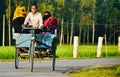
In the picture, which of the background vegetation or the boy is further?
the background vegetation

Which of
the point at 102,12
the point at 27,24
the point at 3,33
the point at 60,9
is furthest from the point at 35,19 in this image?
the point at 102,12

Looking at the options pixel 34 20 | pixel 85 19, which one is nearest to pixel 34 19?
pixel 34 20

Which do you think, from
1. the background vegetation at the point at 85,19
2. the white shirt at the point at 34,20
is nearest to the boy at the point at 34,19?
the white shirt at the point at 34,20

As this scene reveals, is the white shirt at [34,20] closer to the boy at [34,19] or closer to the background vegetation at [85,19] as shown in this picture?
the boy at [34,19]

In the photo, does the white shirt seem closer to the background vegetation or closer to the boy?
the boy

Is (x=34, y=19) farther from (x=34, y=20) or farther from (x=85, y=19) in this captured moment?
(x=85, y=19)

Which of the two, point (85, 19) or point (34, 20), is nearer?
point (34, 20)

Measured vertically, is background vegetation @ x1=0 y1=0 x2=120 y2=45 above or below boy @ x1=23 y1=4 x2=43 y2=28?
below

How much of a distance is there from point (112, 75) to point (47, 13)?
12.5ft

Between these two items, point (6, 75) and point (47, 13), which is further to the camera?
point (47, 13)

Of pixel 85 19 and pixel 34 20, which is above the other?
pixel 34 20

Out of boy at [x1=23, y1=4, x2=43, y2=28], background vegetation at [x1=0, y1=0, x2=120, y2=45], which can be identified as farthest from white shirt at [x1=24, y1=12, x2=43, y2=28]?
background vegetation at [x1=0, y1=0, x2=120, y2=45]

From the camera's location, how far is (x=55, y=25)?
17.7 m

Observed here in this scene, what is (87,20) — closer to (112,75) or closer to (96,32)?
(96,32)
